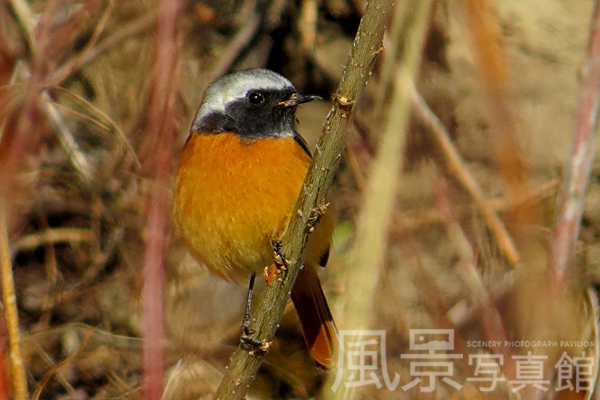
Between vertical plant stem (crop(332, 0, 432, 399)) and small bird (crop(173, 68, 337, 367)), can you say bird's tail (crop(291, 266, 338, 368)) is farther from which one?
vertical plant stem (crop(332, 0, 432, 399))

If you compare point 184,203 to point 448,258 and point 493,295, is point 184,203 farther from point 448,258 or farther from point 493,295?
point 448,258

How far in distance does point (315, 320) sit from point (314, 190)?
69.4 inches

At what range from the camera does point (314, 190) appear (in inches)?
99.1

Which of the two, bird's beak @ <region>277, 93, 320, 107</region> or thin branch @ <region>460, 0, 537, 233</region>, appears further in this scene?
bird's beak @ <region>277, 93, 320, 107</region>

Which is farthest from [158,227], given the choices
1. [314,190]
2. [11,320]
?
[11,320]

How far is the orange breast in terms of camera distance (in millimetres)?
3436

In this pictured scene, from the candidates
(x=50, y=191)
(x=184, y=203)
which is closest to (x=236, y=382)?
(x=184, y=203)

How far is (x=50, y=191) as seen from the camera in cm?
559

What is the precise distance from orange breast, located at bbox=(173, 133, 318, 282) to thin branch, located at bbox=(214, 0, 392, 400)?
67 centimetres

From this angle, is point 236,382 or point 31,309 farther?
point 31,309

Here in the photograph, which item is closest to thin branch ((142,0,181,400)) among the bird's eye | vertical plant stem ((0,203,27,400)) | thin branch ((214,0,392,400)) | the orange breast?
thin branch ((214,0,392,400))

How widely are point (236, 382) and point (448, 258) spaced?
2.75 meters

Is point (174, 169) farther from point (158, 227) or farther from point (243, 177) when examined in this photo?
point (158, 227)

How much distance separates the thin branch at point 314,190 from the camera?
2223mm
